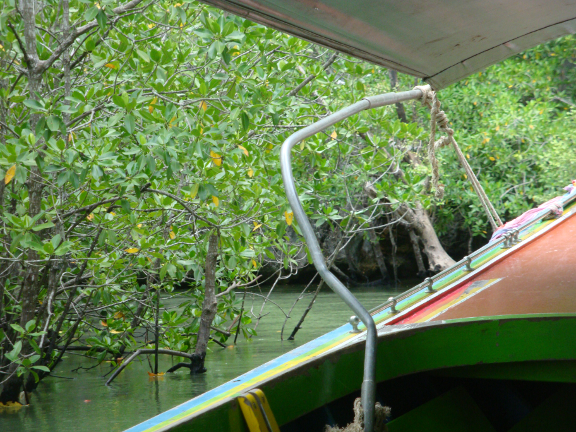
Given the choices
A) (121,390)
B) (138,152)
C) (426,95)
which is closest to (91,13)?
(138,152)

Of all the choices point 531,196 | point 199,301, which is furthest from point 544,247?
point 531,196

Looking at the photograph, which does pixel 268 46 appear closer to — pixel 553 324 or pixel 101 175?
pixel 101 175

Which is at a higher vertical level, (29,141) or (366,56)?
(29,141)

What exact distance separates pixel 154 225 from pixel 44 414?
1.49 meters

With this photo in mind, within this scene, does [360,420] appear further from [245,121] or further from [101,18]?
[101,18]

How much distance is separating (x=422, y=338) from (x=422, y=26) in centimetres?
109

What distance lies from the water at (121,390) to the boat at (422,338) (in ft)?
7.50

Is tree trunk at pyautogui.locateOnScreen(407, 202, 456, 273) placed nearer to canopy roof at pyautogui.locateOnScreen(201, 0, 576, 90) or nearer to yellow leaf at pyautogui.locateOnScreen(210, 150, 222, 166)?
yellow leaf at pyautogui.locateOnScreen(210, 150, 222, 166)

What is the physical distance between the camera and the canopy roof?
5.95 feet

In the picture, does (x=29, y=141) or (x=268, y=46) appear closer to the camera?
(x=29, y=141)

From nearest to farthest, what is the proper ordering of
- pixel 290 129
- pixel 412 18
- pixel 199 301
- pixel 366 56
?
pixel 412 18 → pixel 366 56 → pixel 290 129 → pixel 199 301

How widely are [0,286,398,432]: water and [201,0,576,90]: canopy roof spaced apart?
2.73m

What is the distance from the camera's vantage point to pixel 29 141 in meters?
2.96

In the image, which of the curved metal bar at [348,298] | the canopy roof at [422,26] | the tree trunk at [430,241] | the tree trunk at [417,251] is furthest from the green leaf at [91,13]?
the tree trunk at [417,251]
